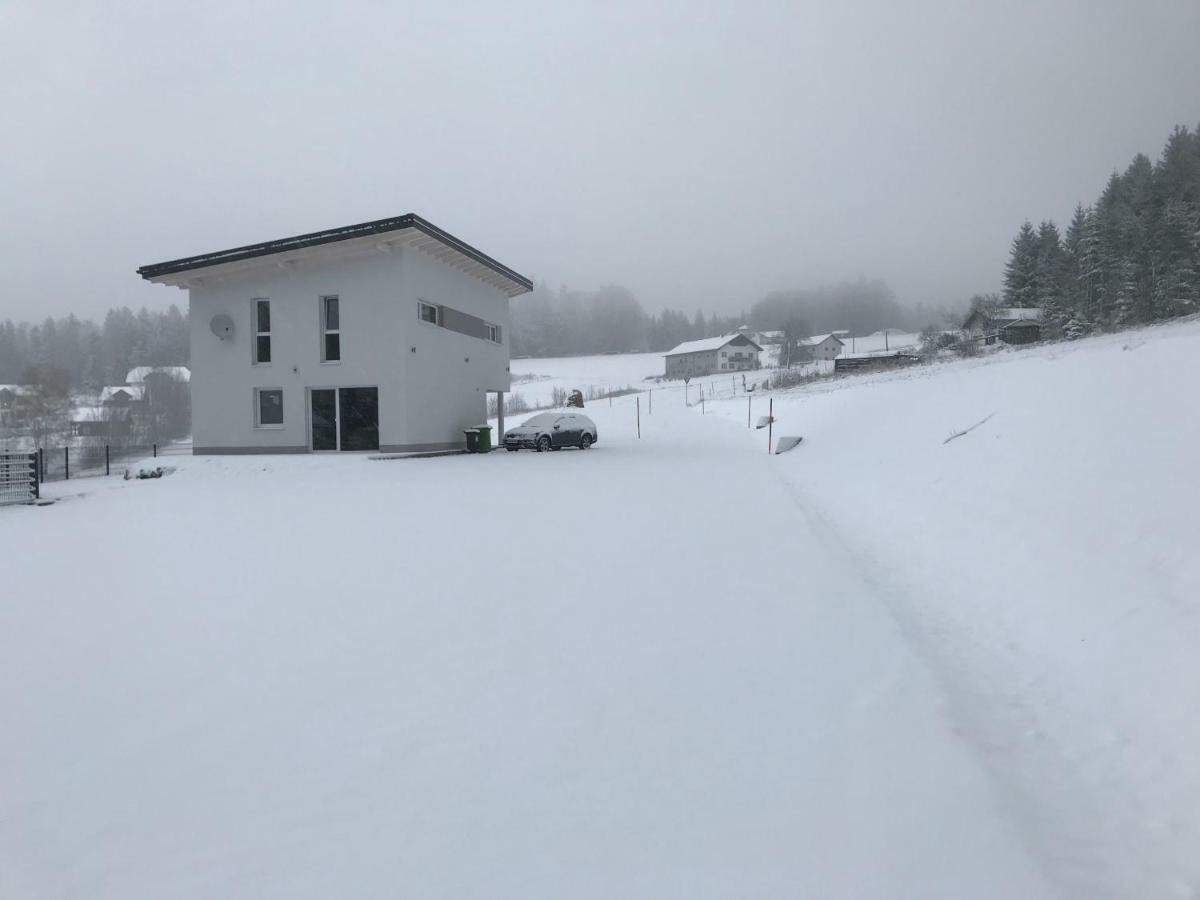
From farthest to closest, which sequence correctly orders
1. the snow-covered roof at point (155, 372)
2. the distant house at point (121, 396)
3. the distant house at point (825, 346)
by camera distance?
the distant house at point (825, 346) < the snow-covered roof at point (155, 372) < the distant house at point (121, 396)

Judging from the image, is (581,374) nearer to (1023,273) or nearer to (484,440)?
(1023,273)

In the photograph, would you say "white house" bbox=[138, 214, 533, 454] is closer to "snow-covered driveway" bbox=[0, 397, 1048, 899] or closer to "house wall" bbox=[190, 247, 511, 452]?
"house wall" bbox=[190, 247, 511, 452]

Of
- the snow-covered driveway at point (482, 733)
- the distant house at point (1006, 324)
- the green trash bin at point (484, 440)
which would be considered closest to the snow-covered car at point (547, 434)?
the green trash bin at point (484, 440)

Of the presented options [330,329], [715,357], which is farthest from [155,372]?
[715,357]

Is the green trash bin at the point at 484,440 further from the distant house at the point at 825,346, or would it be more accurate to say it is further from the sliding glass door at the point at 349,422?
the distant house at the point at 825,346

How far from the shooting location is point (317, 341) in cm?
2173

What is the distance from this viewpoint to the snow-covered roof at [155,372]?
143 ft

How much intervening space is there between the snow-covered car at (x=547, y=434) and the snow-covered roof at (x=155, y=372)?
27097 millimetres

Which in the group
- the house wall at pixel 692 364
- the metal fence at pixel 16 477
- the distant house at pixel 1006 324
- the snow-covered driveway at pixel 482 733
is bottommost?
the snow-covered driveway at pixel 482 733

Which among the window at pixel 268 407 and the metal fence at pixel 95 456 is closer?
the window at pixel 268 407

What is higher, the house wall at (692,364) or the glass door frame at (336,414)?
the house wall at (692,364)

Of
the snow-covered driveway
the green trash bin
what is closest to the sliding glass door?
the green trash bin

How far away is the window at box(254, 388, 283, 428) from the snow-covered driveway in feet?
48.4

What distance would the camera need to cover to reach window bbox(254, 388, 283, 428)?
72.9ft
